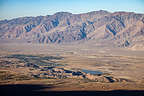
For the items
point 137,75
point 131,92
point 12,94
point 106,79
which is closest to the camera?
point 12,94

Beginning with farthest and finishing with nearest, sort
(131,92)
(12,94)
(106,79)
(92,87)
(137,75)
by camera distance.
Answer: (137,75) → (106,79) → (92,87) → (131,92) → (12,94)

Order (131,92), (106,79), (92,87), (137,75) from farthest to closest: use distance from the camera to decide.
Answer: (137,75) → (106,79) → (92,87) → (131,92)

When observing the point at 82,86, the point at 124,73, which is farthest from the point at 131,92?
the point at 124,73

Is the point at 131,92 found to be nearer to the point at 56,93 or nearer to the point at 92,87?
the point at 92,87

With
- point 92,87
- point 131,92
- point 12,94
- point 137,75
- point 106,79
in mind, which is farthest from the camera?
point 137,75

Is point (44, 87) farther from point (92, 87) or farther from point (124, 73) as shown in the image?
point (124, 73)

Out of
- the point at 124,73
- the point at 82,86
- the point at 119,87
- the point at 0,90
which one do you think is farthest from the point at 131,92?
the point at 124,73

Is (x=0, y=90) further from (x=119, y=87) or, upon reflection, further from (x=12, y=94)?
(x=119, y=87)

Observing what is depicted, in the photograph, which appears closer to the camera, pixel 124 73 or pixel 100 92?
pixel 100 92

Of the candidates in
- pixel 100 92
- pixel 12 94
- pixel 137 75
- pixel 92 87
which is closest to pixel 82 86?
pixel 92 87
